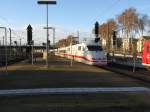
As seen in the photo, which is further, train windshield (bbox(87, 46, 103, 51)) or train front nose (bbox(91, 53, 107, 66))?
train windshield (bbox(87, 46, 103, 51))

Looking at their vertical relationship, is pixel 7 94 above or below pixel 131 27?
below

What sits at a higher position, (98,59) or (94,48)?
(94,48)

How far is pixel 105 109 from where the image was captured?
535 inches

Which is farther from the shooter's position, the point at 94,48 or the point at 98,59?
the point at 94,48

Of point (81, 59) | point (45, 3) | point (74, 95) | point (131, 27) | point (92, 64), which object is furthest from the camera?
point (131, 27)

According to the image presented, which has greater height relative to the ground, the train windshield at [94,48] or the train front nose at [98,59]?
the train windshield at [94,48]

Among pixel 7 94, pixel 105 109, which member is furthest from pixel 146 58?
pixel 105 109

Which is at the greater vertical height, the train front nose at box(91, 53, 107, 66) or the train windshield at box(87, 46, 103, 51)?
the train windshield at box(87, 46, 103, 51)

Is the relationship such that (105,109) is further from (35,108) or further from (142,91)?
(142,91)

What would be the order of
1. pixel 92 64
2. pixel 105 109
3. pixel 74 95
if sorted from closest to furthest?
pixel 105 109, pixel 74 95, pixel 92 64

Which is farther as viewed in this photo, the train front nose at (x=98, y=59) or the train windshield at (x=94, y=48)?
the train windshield at (x=94, y=48)

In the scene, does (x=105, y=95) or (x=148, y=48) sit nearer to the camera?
(x=105, y=95)

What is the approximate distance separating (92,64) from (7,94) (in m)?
34.7

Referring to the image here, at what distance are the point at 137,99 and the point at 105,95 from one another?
164 cm
